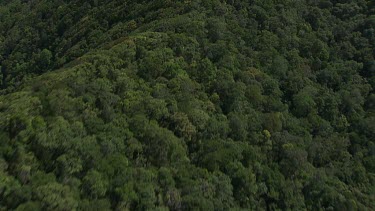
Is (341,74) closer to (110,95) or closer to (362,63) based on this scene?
(362,63)

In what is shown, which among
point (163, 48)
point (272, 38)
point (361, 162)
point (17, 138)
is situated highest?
point (17, 138)

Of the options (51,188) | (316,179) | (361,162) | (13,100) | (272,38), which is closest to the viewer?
(51,188)

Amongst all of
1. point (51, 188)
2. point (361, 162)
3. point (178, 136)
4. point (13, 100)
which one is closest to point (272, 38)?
point (361, 162)

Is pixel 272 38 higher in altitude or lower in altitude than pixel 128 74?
lower

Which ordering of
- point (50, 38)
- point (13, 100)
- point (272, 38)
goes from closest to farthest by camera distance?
point (13, 100) → point (272, 38) → point (50, 38)

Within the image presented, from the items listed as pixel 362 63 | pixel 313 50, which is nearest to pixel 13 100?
pixel 313 50

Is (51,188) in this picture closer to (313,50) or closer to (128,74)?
(128,74)

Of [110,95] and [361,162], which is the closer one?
[110,95]
